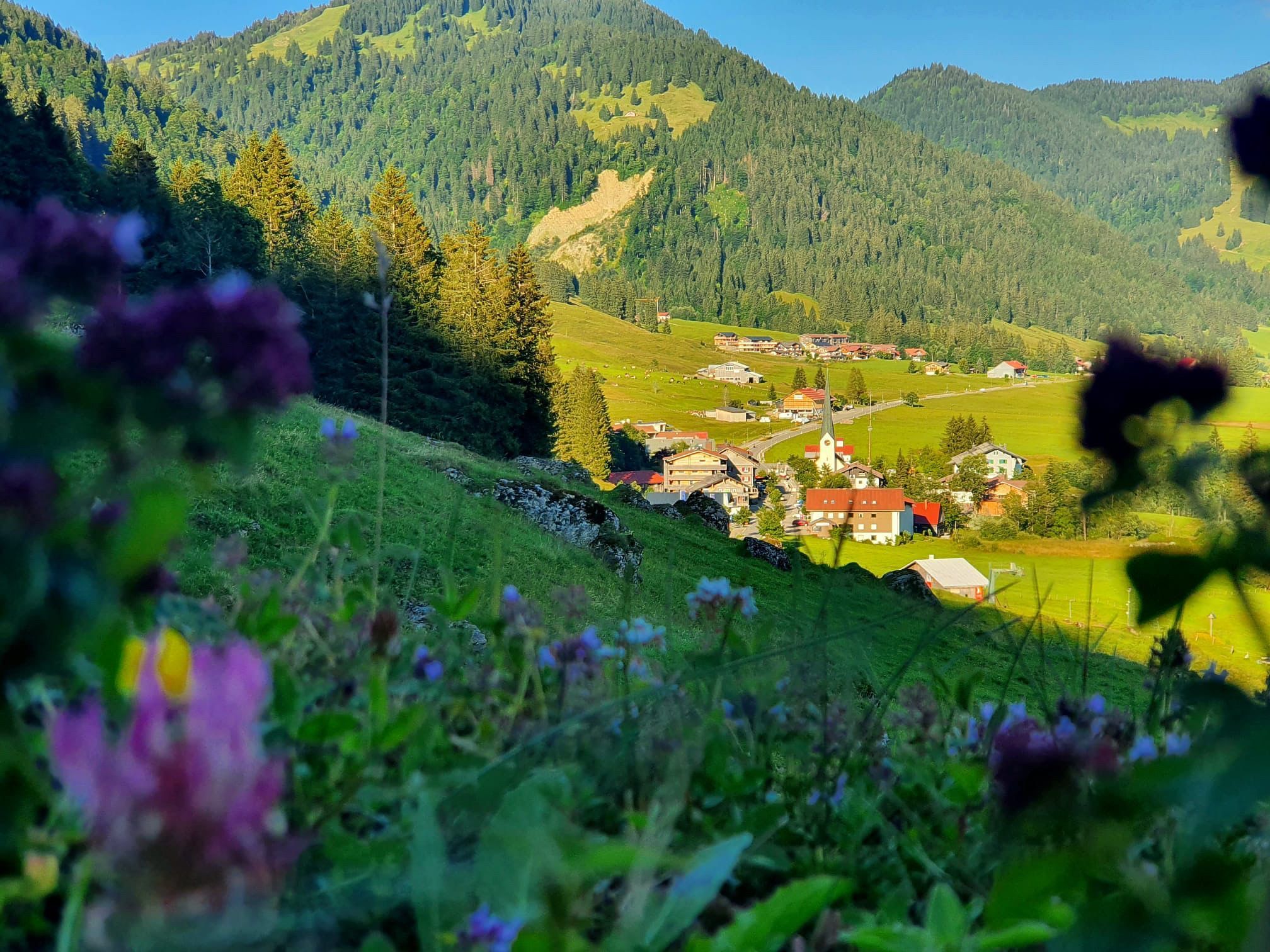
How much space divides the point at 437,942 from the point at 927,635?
1082 mm

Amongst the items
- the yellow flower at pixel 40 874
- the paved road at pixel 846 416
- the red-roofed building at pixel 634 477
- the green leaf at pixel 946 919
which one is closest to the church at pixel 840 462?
the paved road at pixel 846 416

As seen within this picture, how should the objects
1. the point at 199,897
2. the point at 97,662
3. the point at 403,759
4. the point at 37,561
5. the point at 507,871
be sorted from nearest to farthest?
the point at 199,897 → the point at 37,561 → the point at 97,662 → the point at 507,871 → the point at 403,759

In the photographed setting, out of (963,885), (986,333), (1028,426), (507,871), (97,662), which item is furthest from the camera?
(986,333)

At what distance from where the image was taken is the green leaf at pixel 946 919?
3.62 feet

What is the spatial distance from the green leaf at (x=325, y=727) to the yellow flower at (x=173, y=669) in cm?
57

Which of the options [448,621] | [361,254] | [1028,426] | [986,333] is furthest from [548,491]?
[986,333]

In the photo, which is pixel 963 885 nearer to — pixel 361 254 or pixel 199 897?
pixel 199 897

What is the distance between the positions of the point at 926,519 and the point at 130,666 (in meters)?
97.5

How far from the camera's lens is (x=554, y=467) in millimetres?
40406

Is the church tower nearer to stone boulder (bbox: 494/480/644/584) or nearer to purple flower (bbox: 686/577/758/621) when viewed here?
stone boulder (bbox: 494/480/644/584)

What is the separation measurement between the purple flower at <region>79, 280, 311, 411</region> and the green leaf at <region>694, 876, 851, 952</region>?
2.57ft

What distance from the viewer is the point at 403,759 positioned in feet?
4.41

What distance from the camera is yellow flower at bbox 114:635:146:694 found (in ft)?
2.72

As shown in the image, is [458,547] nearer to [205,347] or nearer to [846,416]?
[205,347]
